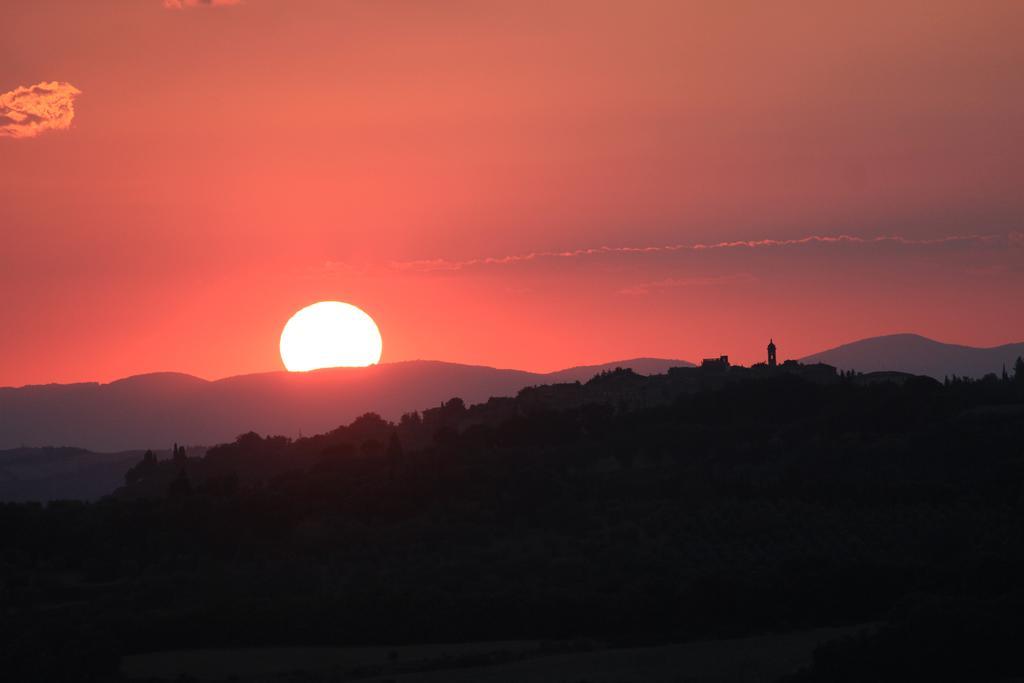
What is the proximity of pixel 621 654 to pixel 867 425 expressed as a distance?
48900mm

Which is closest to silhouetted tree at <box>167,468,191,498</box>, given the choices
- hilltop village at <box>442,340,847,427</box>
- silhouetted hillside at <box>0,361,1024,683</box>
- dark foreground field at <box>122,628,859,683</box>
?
silhouetted hillside at <box>0,361,1024,683</box>

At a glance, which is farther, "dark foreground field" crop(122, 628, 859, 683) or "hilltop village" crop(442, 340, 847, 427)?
"hilltop village" crop(442, 340, 847, 427)

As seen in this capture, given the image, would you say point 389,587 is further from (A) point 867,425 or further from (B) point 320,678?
(A) point 867,425

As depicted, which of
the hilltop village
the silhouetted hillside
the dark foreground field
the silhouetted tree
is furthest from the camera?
the hilltop village

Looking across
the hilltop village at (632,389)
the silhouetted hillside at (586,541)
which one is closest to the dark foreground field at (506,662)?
the silhouetted hillside at (586,541)

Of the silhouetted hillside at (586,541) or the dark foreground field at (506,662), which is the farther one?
the silhouetted hillside at (586,541)

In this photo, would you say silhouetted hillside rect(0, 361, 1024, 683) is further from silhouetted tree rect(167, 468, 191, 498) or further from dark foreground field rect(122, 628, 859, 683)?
dark foreground field rect(122, 628, 859, 683)

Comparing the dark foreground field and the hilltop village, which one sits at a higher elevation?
the hilltop village

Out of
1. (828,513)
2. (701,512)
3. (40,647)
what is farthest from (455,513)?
(40,647)

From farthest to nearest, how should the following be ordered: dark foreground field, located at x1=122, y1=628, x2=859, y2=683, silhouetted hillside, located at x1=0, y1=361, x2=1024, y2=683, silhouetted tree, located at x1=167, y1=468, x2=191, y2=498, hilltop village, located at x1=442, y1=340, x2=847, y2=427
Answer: hilltop village, located at x1=442, y1=340, x2=847, y2=427
silhouetted tree, located at x1=167, y1=468, x2=191, y2=498
silhouetted hillside, located at x1=0, y1=361, x2=1024, y2=683
dark foreground field, located at x1=122, y1=628, x2=859, y2=683

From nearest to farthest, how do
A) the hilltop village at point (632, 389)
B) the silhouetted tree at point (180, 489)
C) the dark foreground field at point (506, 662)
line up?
1. the dark foreground field at point (506, 662)
2. the silhouetted tree at point (180, 489)
3. the hilltop village at point (632, 389)

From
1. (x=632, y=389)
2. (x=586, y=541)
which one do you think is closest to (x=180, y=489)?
(x=586, y=541)

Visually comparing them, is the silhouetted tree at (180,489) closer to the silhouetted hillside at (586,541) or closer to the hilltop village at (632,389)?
the silhouetted hillside at (586,541)

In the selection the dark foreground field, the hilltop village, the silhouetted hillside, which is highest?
the hilltop village
